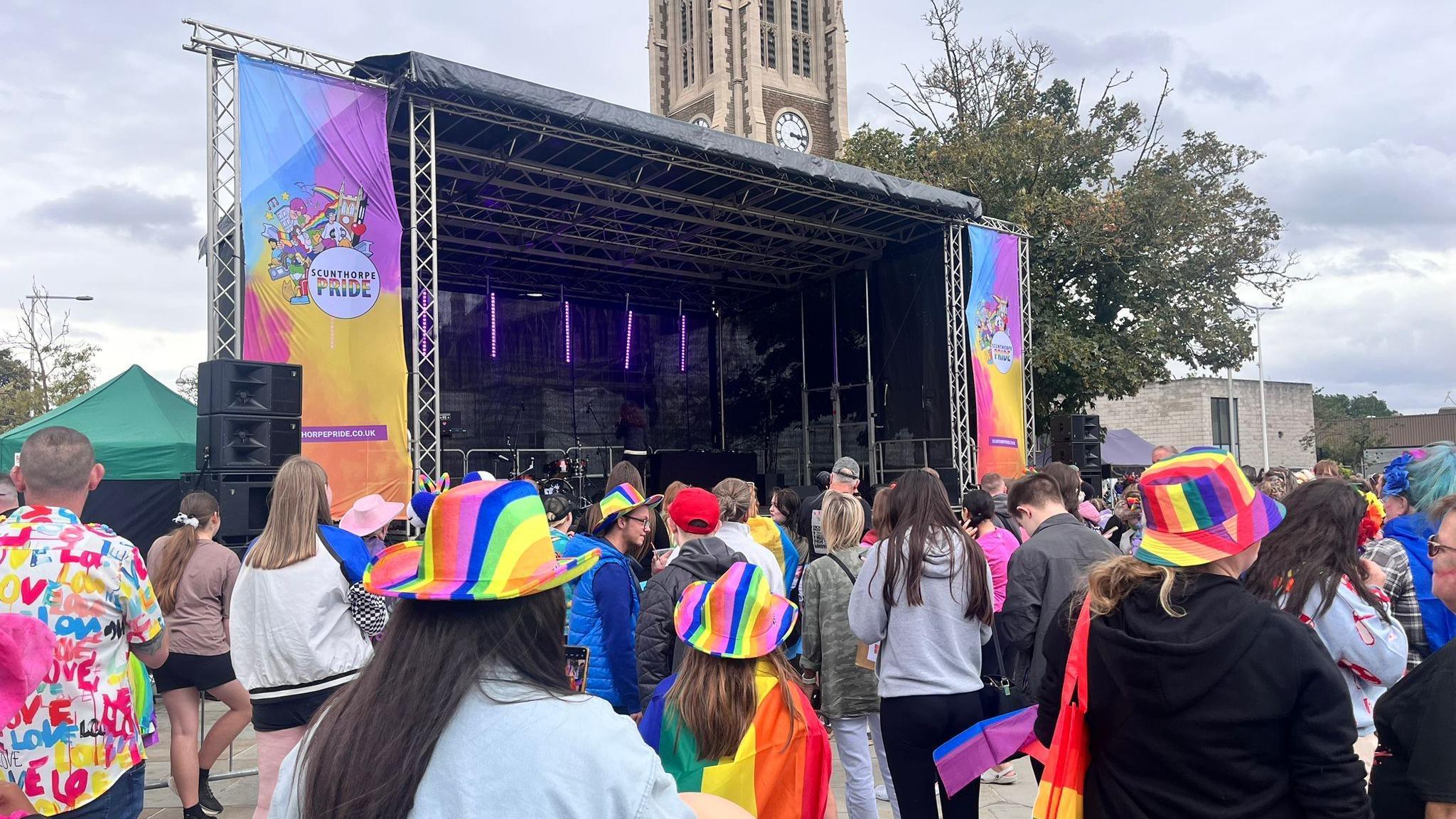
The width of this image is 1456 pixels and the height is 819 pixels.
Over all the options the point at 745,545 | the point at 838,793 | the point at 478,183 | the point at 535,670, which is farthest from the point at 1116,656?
the point at 478,183

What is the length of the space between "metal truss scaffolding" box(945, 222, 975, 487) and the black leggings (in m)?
9.96

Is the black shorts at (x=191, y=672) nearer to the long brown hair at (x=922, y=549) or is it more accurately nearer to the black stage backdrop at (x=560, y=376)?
the long brown hair at (x=922, y=549)

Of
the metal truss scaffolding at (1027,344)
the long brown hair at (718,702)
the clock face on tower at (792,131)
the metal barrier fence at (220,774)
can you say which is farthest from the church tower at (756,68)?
the long brown hair at (718,702)

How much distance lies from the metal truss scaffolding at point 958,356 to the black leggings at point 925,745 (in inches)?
392

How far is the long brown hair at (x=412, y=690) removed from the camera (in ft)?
3.42

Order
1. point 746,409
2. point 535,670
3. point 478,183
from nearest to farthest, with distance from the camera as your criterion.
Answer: point 535,670 → point 478,183 → point 746,409

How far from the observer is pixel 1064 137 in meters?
17.3

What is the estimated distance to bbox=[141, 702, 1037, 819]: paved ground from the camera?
15.1 ft

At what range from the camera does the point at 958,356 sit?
1333 cm

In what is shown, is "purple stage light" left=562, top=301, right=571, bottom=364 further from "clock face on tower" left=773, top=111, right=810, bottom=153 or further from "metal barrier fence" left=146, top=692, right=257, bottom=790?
"clock face on tower" left=773, top=111, right=810, bottom=153

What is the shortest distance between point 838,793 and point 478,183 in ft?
29.6

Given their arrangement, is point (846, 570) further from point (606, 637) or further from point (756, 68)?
point (756, 68)

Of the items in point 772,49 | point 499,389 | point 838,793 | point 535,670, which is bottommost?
point 838,793

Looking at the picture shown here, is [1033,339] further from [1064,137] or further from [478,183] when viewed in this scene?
[478,183]
